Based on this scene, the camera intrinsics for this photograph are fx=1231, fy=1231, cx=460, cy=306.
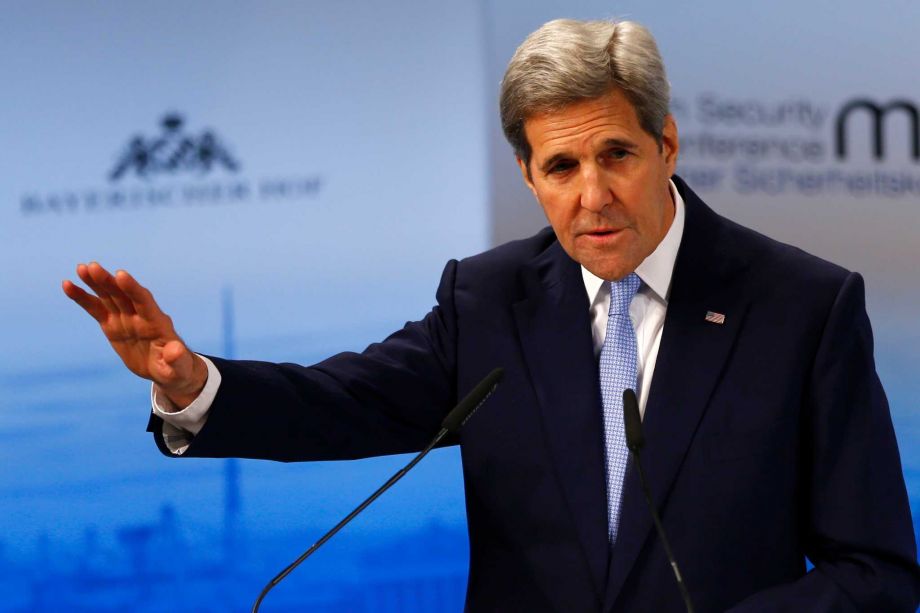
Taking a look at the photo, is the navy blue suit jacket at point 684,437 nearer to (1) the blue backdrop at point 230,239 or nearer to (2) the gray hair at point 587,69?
(2) the gray hair at point 587,69

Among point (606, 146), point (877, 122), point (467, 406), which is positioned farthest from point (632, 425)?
point (877, 122)

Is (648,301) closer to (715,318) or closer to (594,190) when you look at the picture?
(715,318)

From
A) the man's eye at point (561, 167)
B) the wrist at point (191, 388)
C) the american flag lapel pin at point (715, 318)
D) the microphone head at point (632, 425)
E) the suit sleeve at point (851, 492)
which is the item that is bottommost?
the suit sleeve at point (851, 492)

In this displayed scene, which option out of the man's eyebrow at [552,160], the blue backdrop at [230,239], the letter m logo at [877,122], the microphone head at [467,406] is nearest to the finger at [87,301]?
the microphone head at [467,406]

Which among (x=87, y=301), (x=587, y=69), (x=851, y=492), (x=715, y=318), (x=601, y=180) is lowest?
(x=851, y=492)

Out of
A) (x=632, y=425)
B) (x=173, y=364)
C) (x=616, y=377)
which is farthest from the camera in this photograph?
(x=616, y=377)

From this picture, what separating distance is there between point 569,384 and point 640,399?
0.37ft

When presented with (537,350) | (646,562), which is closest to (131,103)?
(537,350)

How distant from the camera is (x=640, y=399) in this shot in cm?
191

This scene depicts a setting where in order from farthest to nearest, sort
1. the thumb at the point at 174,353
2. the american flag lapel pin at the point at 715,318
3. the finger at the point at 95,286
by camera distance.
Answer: the american flag lapel pin at the point at 715,318 → the thumb at the point at 174,353 → the finger at the point at 95,286

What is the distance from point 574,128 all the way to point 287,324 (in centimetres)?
178

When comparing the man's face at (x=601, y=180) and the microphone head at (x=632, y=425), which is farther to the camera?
the man's face at (x=601, y=180)

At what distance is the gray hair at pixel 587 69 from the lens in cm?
181

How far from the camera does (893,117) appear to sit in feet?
12.8
